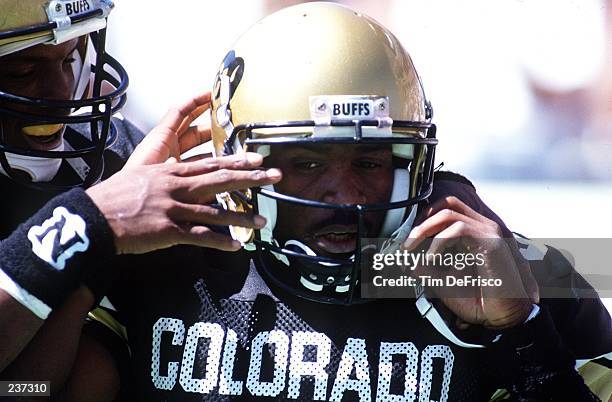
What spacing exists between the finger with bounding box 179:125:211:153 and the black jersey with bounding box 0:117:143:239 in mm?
229

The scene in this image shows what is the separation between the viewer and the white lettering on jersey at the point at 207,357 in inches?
68.2

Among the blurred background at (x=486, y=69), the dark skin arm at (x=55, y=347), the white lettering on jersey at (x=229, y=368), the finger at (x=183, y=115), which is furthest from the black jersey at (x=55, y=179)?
the blurred background at (x=486, y=69)

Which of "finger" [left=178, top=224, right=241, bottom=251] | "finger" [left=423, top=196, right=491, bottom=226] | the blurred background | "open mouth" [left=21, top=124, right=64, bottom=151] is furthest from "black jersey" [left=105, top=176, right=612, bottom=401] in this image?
the blurred background

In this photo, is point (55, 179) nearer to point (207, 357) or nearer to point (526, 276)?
point (207, 357)

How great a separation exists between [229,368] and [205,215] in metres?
0.34

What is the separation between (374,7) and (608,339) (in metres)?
2.75

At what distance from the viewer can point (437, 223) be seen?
1653 millimetres

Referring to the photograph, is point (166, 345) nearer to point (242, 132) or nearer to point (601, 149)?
point (242, 132)

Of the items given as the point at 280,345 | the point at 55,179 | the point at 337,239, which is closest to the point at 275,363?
the point at 280,345

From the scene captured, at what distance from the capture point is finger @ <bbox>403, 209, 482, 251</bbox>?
1.65 meters

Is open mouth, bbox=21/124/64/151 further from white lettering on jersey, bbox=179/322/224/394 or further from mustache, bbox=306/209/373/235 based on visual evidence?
mustache, bbox=306/209/373/235

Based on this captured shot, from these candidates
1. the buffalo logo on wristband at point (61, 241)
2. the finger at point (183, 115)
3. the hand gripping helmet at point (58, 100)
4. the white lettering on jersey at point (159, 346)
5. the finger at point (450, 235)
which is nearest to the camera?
the buffalo logo on wristband at point (61, 241)

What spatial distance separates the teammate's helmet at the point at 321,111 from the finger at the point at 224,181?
74 mm

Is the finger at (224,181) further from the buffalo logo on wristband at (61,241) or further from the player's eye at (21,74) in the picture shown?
the player's eye at (21,74)
